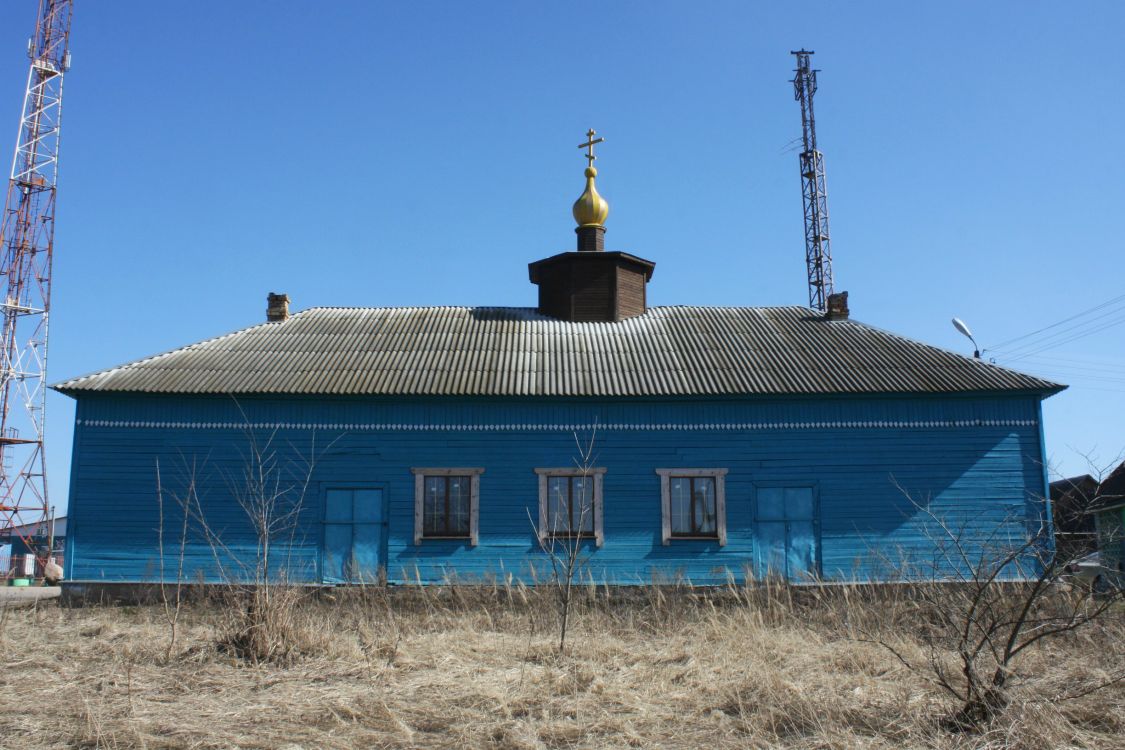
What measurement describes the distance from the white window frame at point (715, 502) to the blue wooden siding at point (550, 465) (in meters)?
0.13

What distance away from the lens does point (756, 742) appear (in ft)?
19.8

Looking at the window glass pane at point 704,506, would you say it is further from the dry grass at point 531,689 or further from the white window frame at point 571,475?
the dry grass at point 531,689

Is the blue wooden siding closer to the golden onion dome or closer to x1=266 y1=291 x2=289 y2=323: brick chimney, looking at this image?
x1=266 y1=291 x2=289 y2=323: brick chimney

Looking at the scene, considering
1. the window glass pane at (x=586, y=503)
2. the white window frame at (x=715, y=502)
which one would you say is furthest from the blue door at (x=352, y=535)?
the white window frame at (x=715, y=502)

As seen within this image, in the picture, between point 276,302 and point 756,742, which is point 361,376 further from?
point 756,742

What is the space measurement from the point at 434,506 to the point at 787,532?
5.77m

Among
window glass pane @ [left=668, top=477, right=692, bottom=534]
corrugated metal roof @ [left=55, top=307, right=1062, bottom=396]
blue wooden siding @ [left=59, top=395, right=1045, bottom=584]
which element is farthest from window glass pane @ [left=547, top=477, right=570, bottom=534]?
window glass pane @ [left=668, top=477, right=692, bottom=534]

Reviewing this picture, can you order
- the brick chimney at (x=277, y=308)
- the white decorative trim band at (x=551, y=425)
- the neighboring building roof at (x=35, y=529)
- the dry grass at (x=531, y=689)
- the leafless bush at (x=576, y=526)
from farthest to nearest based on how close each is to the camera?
the neighboring building roof at (x=35, y=529), the brick chimney at (x=277, y=308), the white decorative trim band at (x=551, y=425), the leafless bush at (x=576, y=526), the dry grass at (x=531, y=689)

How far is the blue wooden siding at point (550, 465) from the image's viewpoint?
47.4 ft

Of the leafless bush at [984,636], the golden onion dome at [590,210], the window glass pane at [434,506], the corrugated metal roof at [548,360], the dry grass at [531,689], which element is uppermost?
the golden onion dome at [590,210]

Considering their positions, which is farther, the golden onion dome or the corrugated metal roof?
the golden onion dome

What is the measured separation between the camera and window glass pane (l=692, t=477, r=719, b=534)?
48.2ft

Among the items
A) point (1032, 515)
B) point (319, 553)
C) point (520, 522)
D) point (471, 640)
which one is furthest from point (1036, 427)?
point (319, 553)

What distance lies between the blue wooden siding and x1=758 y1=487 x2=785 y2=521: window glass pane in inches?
5.4
